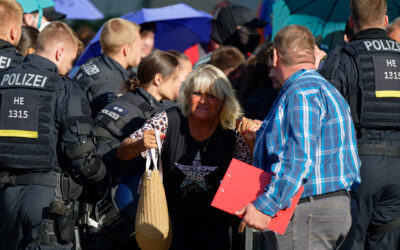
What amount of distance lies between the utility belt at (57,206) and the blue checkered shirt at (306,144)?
1.70 m

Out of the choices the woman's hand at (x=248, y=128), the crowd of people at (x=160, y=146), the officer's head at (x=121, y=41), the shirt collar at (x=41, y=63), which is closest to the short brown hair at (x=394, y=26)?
the crowd of people at (x=160, y=146)

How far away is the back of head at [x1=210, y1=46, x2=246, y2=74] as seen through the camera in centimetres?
670

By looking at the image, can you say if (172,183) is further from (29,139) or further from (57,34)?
(57,34)

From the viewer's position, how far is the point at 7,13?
5.49 m

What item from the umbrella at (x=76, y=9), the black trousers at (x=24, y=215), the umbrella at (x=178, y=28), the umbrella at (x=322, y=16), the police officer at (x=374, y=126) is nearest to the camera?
the police officer at (x=374, y=126)

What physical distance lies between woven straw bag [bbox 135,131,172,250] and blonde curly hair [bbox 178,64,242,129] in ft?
1.76

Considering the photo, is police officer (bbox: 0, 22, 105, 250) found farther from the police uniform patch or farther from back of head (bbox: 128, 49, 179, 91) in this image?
the police uniform patch

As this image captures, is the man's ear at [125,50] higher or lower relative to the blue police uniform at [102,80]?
higher

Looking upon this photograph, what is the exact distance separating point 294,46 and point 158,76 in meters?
2.06

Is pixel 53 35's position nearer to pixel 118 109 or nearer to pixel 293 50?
pixel 118 109

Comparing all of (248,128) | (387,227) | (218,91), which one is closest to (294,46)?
(248,128)

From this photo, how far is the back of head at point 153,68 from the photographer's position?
5625 mm

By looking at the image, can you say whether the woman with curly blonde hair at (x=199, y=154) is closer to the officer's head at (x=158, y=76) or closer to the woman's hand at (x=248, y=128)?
the woman's hand at (x=248, y=128)

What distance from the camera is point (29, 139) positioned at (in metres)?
4.81
